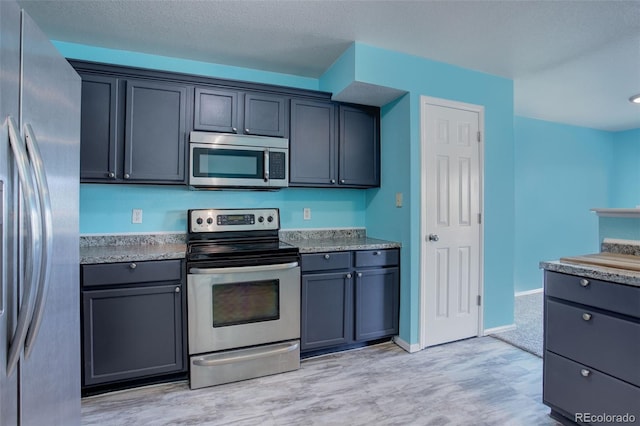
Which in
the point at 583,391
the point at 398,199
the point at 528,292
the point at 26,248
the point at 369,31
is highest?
the point at 369,31

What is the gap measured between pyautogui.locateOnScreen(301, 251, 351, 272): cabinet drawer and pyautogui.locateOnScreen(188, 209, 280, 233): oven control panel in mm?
513

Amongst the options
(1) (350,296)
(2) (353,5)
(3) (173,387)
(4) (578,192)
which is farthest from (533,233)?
(3) (173,387)

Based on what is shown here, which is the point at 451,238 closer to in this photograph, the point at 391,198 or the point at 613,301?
the point at 391,198

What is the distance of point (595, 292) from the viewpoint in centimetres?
156

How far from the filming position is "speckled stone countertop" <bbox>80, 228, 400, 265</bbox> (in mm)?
2039

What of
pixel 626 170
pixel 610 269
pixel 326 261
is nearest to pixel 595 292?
pixel 610 269

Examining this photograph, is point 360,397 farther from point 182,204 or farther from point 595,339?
point 182,204

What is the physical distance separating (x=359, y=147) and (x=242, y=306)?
5.66 ft

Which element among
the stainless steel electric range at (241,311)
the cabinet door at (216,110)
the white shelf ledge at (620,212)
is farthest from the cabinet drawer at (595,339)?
the cabinet door at (216,110)

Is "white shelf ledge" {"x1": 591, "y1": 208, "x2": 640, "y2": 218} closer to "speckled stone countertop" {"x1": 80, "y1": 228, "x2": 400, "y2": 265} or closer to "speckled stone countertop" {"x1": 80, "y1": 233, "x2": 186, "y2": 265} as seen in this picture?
"speckled stone countertop" {"x1": 80, "y1": 228, "x2": 400, "y2": 265}

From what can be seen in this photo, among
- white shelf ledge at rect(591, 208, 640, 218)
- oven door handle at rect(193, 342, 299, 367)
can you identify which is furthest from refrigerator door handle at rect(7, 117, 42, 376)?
white shelf ledge at rect(591, 208, 640, 218)

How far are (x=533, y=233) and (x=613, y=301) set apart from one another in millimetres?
3209

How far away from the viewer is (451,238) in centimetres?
280

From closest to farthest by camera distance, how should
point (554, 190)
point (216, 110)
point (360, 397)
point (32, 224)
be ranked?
point (32, 224)
point (360, 397)
point (216, 110)
point (554, 190)
